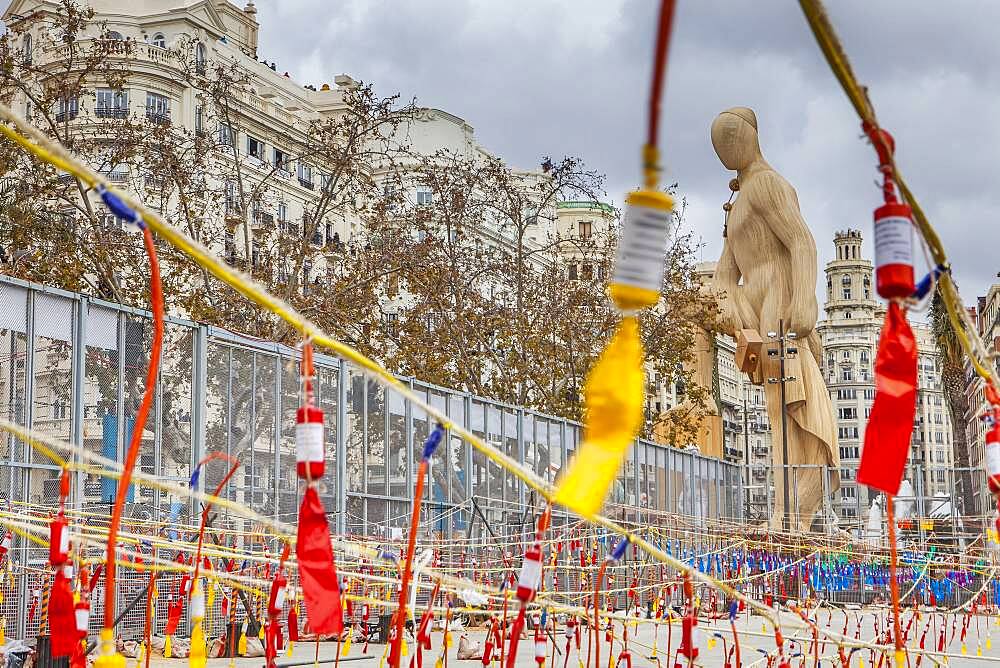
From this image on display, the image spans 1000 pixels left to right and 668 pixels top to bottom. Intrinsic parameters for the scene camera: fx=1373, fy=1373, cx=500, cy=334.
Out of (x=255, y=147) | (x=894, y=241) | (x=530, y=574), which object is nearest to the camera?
(x=894, y=241)

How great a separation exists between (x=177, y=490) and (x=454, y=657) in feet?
32.2

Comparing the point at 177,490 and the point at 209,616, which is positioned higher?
the point at 177,490

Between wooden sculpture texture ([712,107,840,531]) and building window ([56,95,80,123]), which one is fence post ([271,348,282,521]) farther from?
wooden sculpture texture ([712,107,840,531])

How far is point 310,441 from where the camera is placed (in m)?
2.77

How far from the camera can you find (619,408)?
1.71 meters

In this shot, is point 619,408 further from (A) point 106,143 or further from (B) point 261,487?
(A) point 106,143

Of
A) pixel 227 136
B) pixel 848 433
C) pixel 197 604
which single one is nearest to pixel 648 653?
pixel 197 604

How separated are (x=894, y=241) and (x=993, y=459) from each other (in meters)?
1.32

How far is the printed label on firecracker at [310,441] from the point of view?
9.00ft

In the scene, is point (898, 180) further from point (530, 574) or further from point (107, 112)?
point (107, 112)

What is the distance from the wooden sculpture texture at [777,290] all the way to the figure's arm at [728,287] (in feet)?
0.05

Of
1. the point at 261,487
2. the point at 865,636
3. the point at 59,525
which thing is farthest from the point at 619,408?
the point at 865,636

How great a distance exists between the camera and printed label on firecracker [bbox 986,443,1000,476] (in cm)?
329

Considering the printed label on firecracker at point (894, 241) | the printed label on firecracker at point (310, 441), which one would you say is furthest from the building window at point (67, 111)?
the printed label on firecracker at point (894, 241)
